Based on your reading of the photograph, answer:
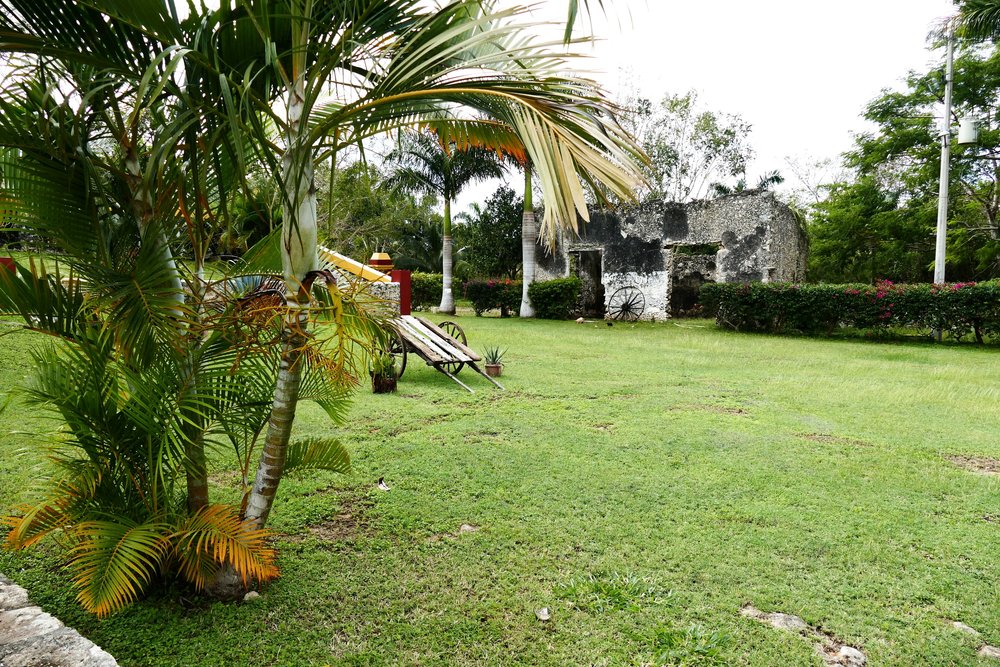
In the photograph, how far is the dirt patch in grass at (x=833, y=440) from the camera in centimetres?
474

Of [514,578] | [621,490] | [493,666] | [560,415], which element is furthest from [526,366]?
[493,666]

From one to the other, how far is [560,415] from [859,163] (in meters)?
21.0

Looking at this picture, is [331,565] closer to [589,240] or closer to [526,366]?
[526,366]

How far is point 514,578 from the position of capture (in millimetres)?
2596

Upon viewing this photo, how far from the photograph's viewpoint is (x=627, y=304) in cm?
1822

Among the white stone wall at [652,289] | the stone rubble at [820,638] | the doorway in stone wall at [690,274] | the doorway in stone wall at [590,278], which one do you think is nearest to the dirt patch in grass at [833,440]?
the stone rubble at [820,638]

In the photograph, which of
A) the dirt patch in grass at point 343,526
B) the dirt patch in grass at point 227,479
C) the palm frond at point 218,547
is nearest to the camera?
the palm frond at point 218,547

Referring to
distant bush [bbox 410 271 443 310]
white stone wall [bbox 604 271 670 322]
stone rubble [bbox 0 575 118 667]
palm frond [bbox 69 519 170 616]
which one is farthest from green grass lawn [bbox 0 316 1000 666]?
distant bush [bbox 410 271 443 310]

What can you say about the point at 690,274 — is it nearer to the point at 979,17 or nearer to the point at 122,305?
the point at 979,17

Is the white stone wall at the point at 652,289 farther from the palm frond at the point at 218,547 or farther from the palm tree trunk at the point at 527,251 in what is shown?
the palm frond at the point at 218,547

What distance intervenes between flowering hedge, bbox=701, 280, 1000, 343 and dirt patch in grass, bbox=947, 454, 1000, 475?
9343 mm

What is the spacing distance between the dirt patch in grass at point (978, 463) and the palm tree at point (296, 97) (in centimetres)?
387

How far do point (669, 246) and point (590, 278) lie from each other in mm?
3014

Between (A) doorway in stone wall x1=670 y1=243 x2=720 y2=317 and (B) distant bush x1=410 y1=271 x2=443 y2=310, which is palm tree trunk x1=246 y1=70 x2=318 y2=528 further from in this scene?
(A) doorway in stone wall x1=670 y1=243 x2=720 y2=317
